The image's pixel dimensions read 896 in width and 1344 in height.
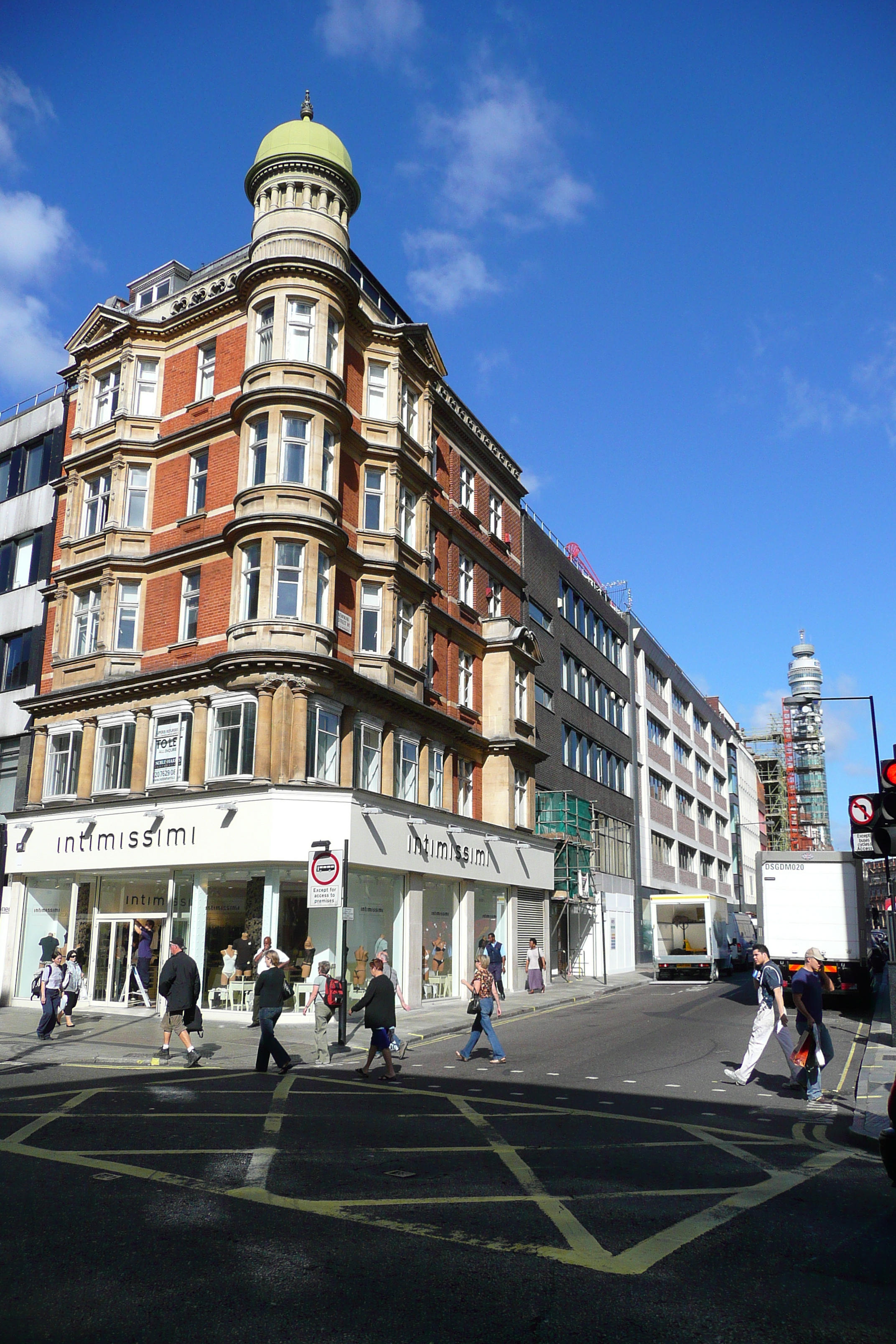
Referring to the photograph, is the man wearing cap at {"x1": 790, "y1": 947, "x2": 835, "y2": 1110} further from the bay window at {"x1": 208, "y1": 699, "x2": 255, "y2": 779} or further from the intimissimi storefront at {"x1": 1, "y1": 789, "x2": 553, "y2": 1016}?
the bay window at {"x1": 208, "y1": 699, "x2": 255, "y2": 779}

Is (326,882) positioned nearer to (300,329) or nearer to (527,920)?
(300,329)

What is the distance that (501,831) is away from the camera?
108 ft

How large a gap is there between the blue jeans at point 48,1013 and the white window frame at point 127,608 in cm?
1066

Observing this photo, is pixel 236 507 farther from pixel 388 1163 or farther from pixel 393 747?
pixel 388 1163

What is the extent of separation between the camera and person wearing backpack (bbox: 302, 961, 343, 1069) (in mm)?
16688

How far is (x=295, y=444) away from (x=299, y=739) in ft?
24.3

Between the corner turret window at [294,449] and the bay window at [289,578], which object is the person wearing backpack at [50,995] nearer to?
the bay window at [289,578]

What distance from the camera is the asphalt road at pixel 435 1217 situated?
207 inches

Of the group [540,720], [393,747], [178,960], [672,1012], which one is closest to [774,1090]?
[178,960]

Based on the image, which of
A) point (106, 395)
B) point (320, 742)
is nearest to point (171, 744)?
point (320, 742)

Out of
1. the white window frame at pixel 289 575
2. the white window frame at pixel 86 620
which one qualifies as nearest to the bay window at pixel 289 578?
the white window frame at pixel 289 575

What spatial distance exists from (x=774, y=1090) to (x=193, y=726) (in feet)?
52.5

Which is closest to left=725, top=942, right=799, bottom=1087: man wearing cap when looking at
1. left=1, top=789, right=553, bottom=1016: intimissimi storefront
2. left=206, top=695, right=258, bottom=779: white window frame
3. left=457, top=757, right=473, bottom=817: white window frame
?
left=1, top=789, right=553, bottom=1016: intimissimi storefront

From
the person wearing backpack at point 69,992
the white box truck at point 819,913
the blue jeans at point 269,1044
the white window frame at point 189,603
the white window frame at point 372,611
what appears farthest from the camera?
the white window frame at point 372,611
